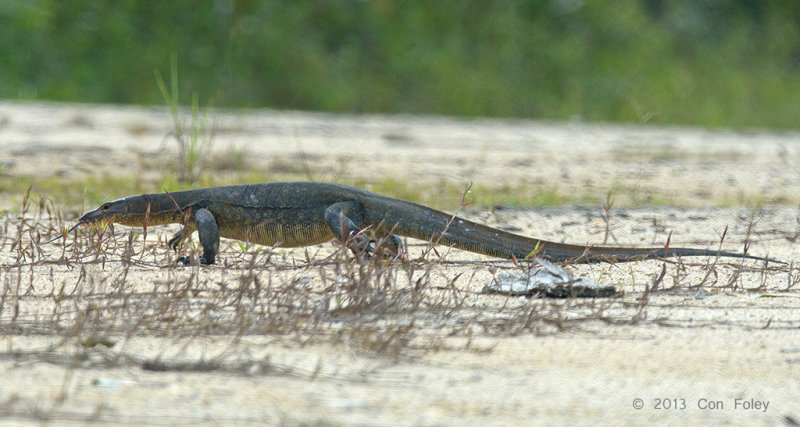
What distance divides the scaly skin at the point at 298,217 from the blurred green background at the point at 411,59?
8686 mm

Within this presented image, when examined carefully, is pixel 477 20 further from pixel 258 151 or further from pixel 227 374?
pixel 227 374

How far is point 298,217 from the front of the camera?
4.62 meters

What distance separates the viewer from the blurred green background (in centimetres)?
1403

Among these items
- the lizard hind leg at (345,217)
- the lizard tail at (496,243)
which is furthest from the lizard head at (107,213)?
the lizard tail at (496,243)

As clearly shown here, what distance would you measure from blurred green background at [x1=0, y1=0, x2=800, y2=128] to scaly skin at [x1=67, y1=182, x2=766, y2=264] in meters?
8.69

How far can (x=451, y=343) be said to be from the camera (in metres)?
3.04

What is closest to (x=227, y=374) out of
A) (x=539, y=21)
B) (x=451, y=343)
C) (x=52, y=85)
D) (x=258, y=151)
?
(x=451, y=343)

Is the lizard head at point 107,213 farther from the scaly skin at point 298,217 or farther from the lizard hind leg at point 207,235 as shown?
the lizard hind leg at point 207,235

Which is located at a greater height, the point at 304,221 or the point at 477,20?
the point at 477,20

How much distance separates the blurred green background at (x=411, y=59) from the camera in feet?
46.0

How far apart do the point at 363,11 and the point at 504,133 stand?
4.65 metres

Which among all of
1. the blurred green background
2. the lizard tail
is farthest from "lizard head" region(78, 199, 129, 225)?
the blurred green background

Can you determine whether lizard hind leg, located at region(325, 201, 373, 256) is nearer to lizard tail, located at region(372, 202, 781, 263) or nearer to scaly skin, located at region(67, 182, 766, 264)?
scaly skin, located at region(67, 182, 766, 264)

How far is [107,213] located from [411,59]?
11.6 metres
